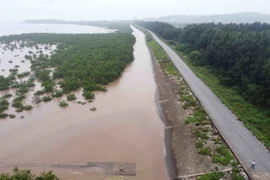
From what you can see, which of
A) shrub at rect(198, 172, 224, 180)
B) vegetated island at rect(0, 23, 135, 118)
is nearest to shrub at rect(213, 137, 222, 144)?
shrub at rect(198, 172, 224, 180)

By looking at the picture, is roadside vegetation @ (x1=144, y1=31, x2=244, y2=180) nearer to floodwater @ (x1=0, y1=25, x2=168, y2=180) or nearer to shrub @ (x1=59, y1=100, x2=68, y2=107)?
floodwater @ (x1=0, y1=25, x2=168, y2=180)

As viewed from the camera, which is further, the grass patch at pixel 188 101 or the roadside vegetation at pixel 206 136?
the grass patch at pixel 188 101

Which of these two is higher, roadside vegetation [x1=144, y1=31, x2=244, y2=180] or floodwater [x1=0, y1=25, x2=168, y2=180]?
roadside vegetation [x1=144, y1=31, x2=244, y2=180]

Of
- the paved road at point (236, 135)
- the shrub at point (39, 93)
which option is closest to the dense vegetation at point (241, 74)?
the paved road at point (236, 135)

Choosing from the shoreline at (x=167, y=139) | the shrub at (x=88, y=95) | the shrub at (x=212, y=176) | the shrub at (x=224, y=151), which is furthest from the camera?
the shrub at (x=88, y=95)

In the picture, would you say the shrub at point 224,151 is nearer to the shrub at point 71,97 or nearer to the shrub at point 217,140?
the shrub at point 217,140

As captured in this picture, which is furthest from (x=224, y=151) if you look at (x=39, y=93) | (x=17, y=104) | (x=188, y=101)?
(x=39, y=93)

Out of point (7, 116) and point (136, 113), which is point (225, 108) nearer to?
point (136, 113)
